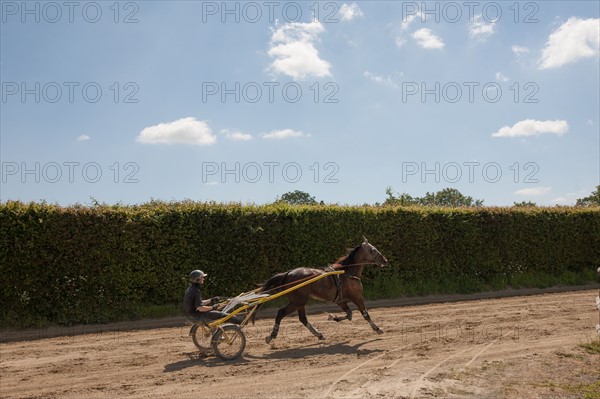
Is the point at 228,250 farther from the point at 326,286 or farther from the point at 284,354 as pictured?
the point at 284,354

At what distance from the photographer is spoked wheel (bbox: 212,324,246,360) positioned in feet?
29.8

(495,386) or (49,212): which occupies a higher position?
(49,212)

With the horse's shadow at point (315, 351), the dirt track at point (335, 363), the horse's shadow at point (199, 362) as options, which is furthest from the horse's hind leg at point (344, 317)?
the horse's shadow at point (199, 362)

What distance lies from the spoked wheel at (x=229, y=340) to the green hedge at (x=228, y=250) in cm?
574

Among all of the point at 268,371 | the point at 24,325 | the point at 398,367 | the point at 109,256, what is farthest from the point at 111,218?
the point at 398,367

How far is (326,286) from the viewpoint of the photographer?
425 inches

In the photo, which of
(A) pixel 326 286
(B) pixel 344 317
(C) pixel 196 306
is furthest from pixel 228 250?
(C) pixel 196 306

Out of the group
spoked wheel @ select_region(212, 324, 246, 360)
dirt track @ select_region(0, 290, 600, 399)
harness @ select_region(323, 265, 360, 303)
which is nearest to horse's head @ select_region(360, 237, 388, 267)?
harness @ select_region(323, 265, 360, 303)

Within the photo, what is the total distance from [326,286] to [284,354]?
5.96 feet

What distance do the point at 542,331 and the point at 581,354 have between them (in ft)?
6.39

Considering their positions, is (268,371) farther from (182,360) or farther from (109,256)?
(109,256)

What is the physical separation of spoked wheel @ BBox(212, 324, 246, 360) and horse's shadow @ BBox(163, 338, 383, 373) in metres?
0.13

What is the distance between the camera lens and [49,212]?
13.4 meters

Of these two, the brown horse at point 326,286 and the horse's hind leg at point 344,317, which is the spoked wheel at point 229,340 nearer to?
the brown horse at point 326,286
